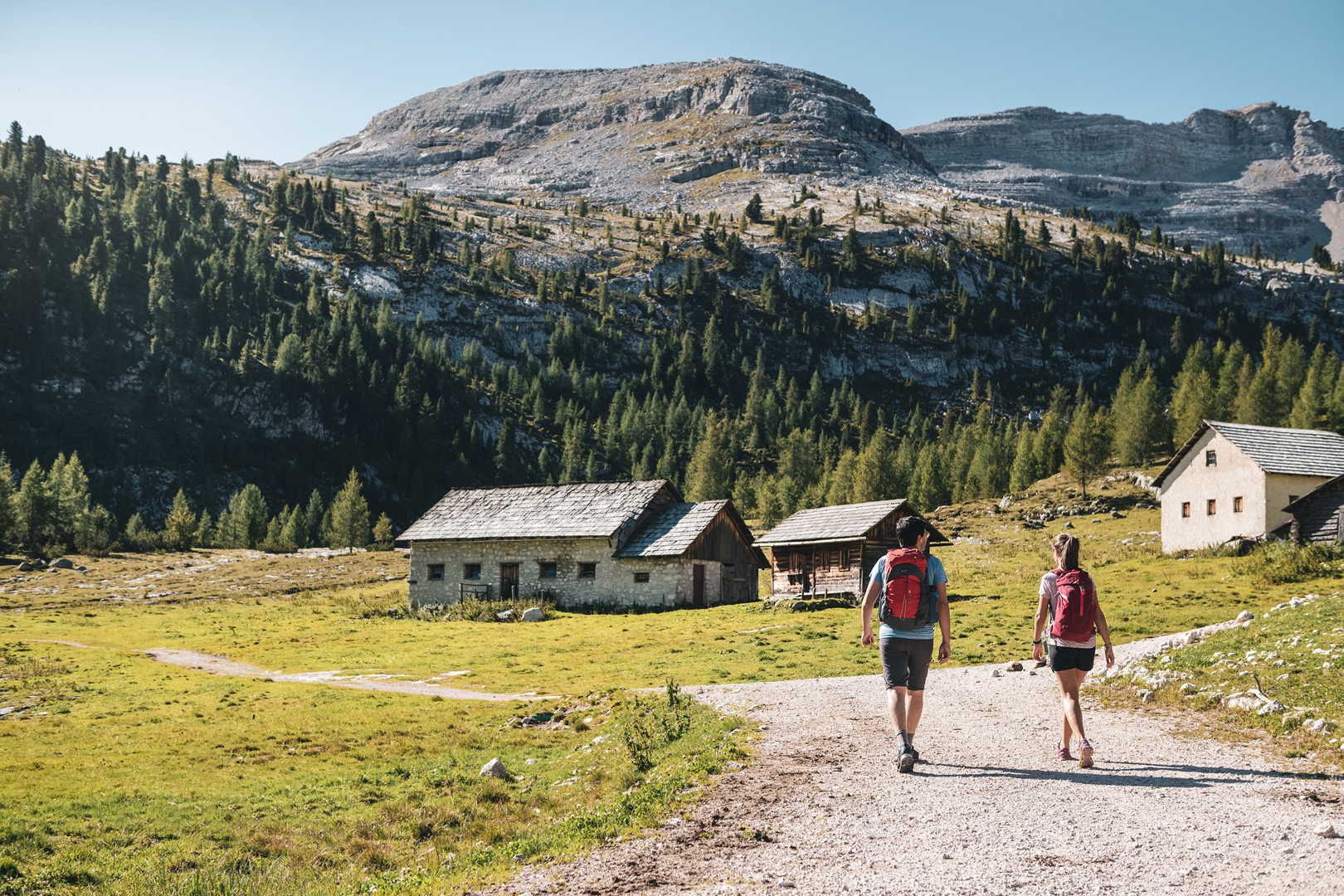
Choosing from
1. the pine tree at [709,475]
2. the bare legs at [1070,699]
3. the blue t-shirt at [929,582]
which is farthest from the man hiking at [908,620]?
the pine tree at [709,475]

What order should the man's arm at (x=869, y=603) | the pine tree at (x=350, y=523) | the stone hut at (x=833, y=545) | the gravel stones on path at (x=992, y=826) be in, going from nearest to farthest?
the gravel stones on path at (x=992, y=826) → the man's arm at (x=869, y=603) → the stone hut at (x=833, y=545) → the pine tree at (x=350, y=523)

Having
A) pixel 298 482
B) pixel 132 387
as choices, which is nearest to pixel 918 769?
pixel 298 482

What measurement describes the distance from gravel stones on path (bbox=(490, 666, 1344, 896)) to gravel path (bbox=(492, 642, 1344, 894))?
22mm

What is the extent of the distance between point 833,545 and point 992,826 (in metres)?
40.4

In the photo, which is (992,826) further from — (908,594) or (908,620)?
(908,594)

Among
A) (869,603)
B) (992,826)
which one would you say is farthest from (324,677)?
(992,826)

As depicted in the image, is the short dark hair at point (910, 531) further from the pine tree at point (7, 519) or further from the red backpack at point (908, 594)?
the pine tree at point (7, 519)

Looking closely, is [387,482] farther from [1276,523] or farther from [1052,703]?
[1052,703]

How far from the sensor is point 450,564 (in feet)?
182

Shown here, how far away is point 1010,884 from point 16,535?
4262 inches

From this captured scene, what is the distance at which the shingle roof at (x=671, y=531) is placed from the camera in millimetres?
48875

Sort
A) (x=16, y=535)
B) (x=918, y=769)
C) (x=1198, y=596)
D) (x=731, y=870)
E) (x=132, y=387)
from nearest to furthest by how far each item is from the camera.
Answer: (x=731, y=870) → (x=918, y=769) → (x=1198, y=596) → (x=16, y=535) → (x=132, y=387)

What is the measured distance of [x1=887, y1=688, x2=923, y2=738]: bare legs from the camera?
1085 cm

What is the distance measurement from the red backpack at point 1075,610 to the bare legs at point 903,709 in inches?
75.3
